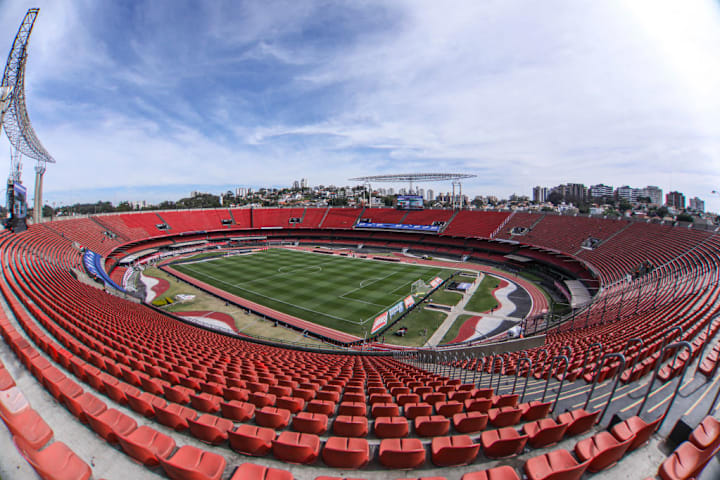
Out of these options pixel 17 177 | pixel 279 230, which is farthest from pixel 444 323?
pixel 279 230

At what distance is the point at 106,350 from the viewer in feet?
29.7

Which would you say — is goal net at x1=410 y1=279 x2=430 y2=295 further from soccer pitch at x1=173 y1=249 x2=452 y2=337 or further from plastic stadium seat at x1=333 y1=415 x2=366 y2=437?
plastic stadium seat at x1=333 y1=415 x2=366 y2=437

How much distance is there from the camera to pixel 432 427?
5027 millimetres

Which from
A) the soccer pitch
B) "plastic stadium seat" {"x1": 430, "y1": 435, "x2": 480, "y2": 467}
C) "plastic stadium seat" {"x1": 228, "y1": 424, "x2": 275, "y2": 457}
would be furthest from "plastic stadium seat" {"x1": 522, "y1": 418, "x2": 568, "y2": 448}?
the soccer pitch

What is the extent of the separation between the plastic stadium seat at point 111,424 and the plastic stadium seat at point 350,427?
340 centimetres

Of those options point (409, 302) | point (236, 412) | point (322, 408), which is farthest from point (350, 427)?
A: point (409, 302)

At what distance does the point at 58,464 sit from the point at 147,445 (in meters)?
0.97

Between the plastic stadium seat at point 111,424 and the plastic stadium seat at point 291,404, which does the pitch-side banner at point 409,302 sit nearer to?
the plastic stadium seat at point 291,404

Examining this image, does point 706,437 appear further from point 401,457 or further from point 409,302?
point 409,302

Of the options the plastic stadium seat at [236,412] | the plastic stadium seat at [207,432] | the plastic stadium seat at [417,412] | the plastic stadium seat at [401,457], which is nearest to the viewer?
the plastic stadium seat at [401,457]

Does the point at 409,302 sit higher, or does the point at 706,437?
the point at 706,437

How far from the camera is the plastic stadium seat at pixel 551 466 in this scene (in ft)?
10.8

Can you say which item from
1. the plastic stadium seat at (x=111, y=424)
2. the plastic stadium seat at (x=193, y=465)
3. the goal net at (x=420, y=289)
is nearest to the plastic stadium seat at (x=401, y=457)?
the plastic stadium seat at (x=193, y=465)

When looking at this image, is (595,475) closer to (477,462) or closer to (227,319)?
(477,462)
